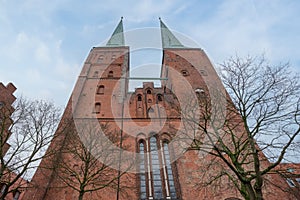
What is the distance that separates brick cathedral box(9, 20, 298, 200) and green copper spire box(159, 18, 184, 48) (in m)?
0.34

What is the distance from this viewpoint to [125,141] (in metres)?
13.6

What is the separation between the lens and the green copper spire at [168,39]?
24.2 meters

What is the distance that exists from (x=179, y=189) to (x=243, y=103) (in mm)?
5773

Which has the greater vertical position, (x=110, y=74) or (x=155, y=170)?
(x=110, y=74)

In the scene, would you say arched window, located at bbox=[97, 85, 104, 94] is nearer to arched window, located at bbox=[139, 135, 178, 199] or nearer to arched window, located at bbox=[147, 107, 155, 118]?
arched window, located at bbox=[147, 107, 155, 118]

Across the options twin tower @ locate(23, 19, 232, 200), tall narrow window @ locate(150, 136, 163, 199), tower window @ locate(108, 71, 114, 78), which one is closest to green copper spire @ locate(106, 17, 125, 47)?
twin tower @ locate(23, 19, 232, 200)

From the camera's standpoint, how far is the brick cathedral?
404 inches

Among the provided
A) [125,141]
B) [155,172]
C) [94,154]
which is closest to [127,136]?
[125,141]

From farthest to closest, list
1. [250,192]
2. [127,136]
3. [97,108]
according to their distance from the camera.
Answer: [97,108], [127,136], [250,192]

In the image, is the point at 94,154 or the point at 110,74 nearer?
the point at 94,154

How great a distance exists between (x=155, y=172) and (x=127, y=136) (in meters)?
2.56

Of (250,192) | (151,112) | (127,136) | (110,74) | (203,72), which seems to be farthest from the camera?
(110,74)

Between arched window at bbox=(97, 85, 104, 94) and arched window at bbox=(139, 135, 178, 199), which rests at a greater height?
arched window at bbox=(97, 85, 104, 94)

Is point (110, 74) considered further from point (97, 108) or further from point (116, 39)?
point (116, 39)
